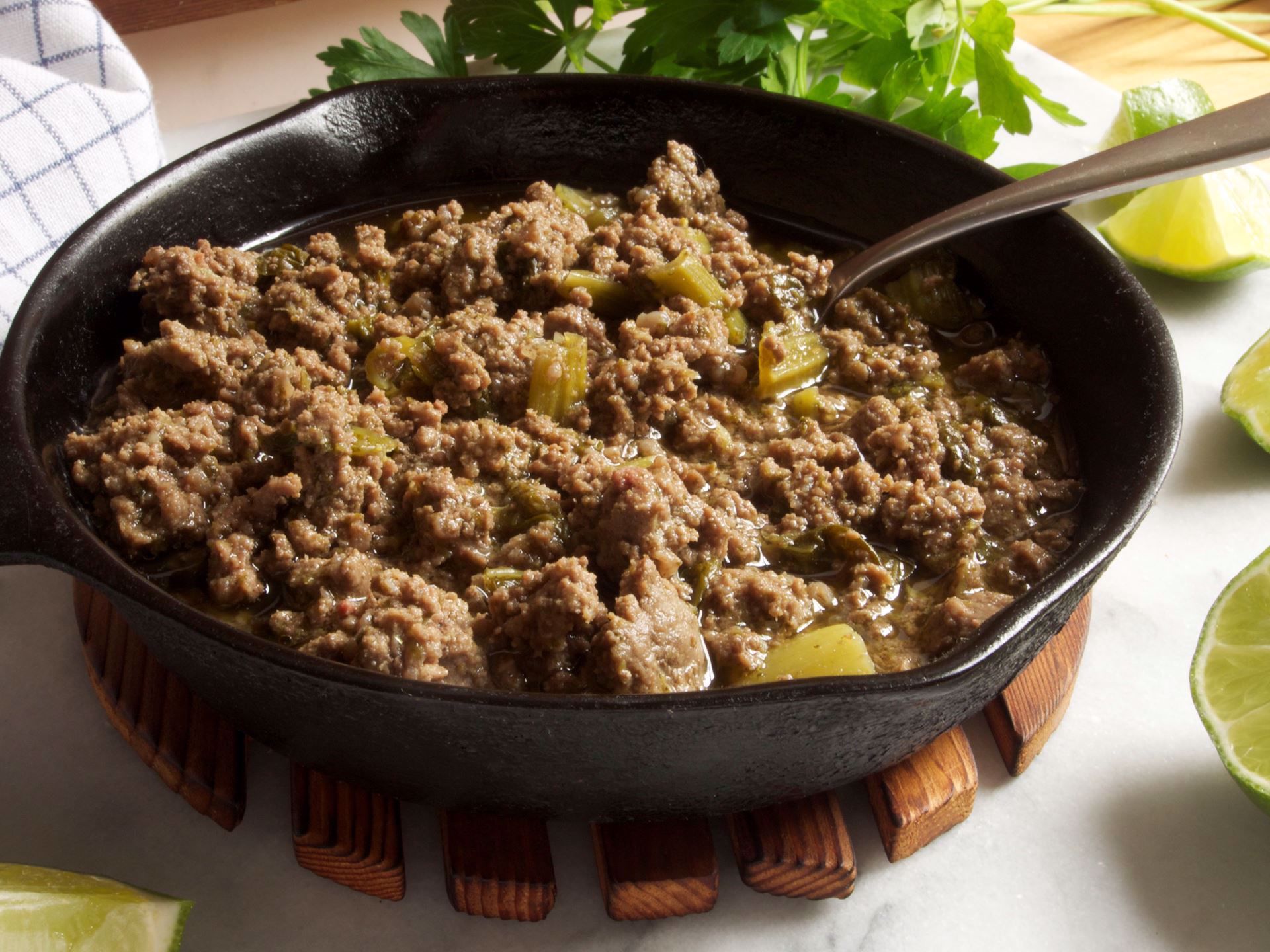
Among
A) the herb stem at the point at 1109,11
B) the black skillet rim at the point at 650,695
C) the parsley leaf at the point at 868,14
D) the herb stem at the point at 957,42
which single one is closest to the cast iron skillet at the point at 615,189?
the black skillet rim at the point at 650,695

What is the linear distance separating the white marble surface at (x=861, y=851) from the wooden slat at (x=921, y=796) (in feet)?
0.23

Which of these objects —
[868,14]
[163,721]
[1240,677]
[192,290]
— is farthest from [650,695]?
[868,14]

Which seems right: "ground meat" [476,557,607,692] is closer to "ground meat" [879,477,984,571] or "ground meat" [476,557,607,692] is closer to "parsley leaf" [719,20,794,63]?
"ground meat" [879,477,984,571]

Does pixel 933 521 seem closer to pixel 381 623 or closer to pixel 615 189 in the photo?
pixel 381 623

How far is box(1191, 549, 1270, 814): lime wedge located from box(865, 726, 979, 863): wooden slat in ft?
1.96

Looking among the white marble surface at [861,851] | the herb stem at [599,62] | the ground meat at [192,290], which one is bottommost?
the white marble surface at [861,851]

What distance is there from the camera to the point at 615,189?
4352 millimetres

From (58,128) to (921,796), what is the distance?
352cm

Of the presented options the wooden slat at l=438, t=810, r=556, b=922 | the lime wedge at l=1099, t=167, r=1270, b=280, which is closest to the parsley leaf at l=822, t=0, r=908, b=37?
the lime wedge at l=1099, t=167, r=1270, b=280

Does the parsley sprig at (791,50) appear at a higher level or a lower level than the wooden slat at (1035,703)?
higher

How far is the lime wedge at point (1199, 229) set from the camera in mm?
4250

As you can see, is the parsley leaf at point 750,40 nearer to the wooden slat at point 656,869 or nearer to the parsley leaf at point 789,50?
the parsley leaf at point 789,50

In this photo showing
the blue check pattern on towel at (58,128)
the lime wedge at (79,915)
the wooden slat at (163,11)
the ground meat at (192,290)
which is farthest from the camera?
the wooden slat at (163,11)

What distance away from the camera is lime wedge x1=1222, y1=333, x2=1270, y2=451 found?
371 cm
